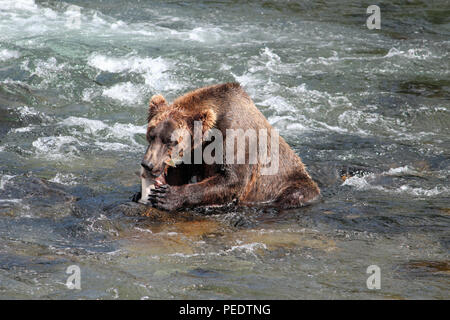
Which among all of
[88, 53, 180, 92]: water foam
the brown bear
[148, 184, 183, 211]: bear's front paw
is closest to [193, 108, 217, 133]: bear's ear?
the brown bear

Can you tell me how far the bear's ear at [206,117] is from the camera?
638cm

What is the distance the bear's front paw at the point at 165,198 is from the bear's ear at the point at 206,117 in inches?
27.5

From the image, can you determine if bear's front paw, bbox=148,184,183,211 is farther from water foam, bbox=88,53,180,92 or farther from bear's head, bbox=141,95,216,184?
water foam, bbox=88,53,180,92

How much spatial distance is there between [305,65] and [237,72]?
1470mm

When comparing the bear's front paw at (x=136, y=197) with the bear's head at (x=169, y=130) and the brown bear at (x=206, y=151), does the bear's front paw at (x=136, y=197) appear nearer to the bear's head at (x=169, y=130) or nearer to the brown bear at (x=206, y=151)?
the brown bear at (x=206, y=151)

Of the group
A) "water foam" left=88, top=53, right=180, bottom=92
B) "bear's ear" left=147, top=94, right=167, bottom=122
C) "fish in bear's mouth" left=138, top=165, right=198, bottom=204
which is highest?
"water foam" left=88, top=53, right=180, bottom=92

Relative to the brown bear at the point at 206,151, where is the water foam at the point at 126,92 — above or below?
above

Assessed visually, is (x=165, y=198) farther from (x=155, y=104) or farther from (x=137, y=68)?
(x=137, y=68)


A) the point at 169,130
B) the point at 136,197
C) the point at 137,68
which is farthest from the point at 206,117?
the point at 137,68

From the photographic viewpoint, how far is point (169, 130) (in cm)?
627

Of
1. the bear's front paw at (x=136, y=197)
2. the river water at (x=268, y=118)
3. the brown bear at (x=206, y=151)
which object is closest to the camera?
the river water at (x=268, y=118)

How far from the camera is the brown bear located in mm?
6344

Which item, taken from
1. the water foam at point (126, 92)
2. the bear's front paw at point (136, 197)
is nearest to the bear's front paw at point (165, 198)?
the bear's front paw at point (136, 197)
